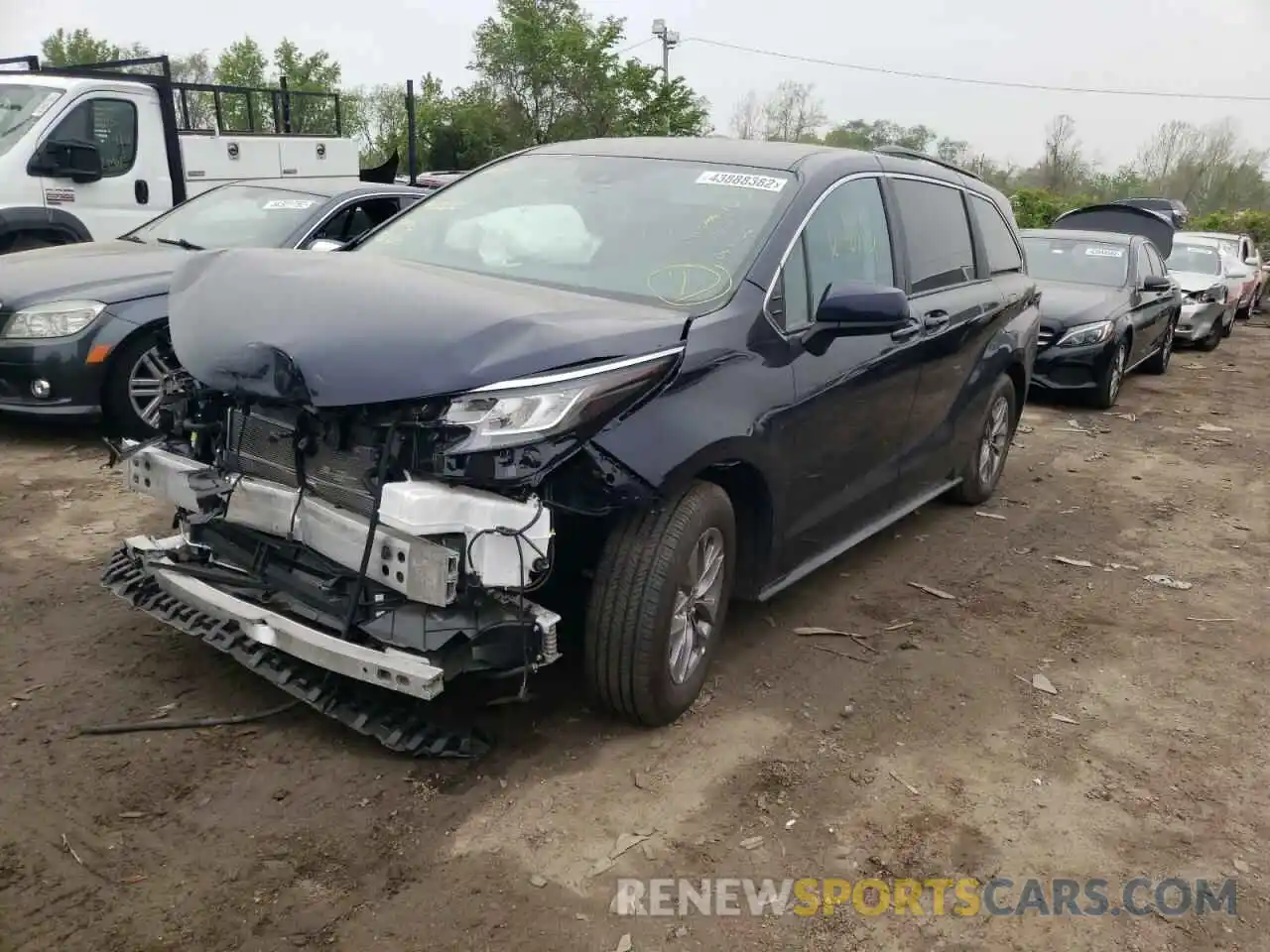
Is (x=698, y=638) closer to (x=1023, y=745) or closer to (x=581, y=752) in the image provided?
(x=581, y=752)

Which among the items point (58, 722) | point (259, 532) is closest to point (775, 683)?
point (259, 532)

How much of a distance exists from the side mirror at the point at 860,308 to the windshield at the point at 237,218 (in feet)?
14.1

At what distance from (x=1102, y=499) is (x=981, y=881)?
459 cm

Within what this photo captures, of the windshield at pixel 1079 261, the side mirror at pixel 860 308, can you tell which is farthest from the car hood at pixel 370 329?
the windshield at pixel 1079 261

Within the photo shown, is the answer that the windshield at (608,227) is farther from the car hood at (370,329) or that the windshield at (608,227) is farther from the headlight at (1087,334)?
the headlight at (1087,334)

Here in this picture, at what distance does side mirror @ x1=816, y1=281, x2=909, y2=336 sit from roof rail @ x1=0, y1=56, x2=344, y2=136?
297 inches

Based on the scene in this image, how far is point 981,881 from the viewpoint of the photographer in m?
2.86

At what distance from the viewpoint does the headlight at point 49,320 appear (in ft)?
19.0

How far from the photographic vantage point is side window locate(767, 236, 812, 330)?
3664mm

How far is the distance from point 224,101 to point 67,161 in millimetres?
6210

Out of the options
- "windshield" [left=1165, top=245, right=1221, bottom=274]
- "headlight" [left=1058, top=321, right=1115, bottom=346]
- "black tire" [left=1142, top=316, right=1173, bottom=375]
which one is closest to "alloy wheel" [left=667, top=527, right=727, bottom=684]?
"headlight" [left=1058, top=321, right=1115, bottom=346]

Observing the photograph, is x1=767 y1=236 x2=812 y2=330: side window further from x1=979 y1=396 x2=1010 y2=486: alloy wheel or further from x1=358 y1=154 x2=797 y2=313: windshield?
x1=979 y1=396 x2=1010 y2=486: alloy wheel

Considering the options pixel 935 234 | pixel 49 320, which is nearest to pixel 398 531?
pixel 935 234

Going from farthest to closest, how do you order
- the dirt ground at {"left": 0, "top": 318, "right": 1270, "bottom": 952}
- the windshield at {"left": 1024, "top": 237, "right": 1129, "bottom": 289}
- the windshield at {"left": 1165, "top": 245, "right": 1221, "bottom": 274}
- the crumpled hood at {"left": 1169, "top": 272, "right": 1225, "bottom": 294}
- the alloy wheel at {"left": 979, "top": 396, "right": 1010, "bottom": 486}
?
the windshield at {"left": 1165, "top": 245, "right": 1221, "bottom": 274}
the crumpled hood at {"left": 1169, "top": 272, "right": 1225, "bottom": 294}
the windshield at {"left": 1024, "top": 237, "right": 1129, "bottom": 289}
the alloy wheel at {"left": 979, "top": 396, "right": 1010, "bottom": 486}
the dirt ground at {"left": 0, "top": 318, "right": 1270, "bottom": 952}
